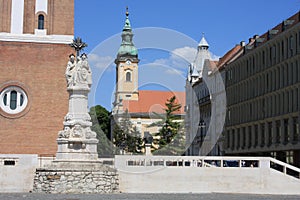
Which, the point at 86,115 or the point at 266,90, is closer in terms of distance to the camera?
the point at 86,115

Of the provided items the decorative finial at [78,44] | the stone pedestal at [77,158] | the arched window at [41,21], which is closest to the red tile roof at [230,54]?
the arched window at [41,21]

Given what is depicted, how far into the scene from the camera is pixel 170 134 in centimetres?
6406

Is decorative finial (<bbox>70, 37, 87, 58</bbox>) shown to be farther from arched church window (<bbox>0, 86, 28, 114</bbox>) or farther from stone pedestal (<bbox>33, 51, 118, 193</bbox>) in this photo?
arched church window (<bbox>0, 86, 28, 114</bbox>)

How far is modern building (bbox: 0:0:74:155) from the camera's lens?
36.0 m

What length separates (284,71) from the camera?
48531 millimetres

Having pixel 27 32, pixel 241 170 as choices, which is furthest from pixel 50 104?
pixel 241 170

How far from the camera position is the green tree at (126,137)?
58191 millimetres

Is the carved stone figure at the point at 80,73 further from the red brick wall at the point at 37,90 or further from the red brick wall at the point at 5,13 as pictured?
the red brick wall at the point at 5,13

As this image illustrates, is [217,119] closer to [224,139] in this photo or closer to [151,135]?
[224,139]

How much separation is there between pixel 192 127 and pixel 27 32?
38.6 m

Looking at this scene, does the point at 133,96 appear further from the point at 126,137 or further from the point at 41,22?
the point at 41,22

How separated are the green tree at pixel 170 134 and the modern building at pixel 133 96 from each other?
99cm

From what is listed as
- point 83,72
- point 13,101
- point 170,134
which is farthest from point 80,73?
point 170,134

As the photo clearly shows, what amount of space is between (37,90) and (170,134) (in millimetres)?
29593
